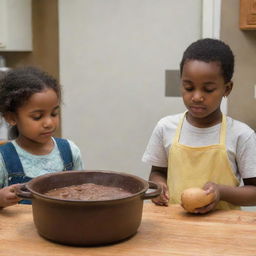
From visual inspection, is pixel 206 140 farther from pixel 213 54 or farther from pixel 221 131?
pixel 213 54

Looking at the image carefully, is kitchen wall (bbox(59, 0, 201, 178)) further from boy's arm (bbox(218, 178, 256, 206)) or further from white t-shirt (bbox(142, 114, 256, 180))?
boy's arm (bbox(218, 178, 256, 206))

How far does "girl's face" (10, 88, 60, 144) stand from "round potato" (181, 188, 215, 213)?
469mm

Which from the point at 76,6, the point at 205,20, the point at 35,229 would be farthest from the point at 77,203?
the point at 76,6

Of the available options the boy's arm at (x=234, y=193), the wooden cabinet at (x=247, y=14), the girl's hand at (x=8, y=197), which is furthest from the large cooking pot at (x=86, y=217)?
the wooden cabinet at (x=247, y=14)

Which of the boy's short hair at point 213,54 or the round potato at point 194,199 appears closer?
the round potato at point 194,199

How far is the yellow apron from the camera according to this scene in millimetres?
1400

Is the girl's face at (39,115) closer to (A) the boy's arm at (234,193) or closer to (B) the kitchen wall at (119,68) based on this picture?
(A) the boy's arm at (234,193)

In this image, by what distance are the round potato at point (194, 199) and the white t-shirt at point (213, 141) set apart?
299 mm

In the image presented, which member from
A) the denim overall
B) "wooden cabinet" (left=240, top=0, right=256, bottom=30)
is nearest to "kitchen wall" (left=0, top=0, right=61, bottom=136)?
"wooden cabinet" (left=240, top=0, right=256, bottom=30)

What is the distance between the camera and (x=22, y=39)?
3.19 m

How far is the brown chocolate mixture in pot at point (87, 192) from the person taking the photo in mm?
961

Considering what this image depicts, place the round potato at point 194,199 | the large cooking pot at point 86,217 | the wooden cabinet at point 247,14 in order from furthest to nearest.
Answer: the wooden cabinet at point 247,14, the round potato at point 194,199, the large cooking pot at point 86,217

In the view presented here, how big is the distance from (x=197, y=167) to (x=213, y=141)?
10cm

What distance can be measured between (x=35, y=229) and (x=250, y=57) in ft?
7.01
